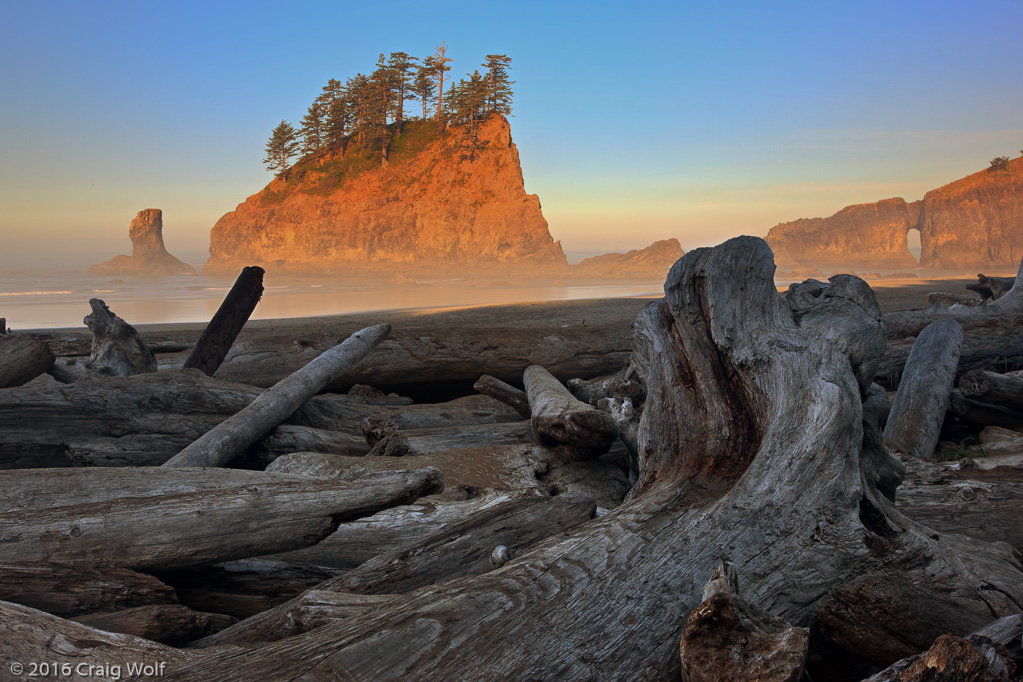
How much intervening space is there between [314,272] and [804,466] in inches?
3001

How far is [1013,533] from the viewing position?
8.29ft

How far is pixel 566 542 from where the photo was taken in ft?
5.77

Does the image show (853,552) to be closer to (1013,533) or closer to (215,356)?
(1013,533)

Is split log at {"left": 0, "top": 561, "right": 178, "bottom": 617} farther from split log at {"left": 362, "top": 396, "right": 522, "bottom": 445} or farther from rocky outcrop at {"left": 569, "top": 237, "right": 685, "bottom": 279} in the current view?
rocky outcrop at {"left": 569, "top": 237, "right": 685, "bottom": 279}

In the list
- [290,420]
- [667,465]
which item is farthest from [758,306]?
[290,420]

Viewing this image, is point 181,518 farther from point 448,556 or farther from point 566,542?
point 566,542

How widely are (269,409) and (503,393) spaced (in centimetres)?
160

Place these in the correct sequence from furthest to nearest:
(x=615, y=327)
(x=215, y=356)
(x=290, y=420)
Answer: (x=615, y=327) < (x=215, y=356) < (x=290, y=420)

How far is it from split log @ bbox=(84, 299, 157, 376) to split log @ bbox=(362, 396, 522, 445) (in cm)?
179

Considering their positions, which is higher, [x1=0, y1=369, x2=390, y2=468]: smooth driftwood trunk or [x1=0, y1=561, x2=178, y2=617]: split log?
[x1=0, y1=369, x2=390, y2=468]: smooth driftwood trunk

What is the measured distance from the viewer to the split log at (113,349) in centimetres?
446

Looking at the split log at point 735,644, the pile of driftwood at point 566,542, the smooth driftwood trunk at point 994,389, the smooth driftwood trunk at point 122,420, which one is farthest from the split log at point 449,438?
the smooth driftwood trunk at point 994,389

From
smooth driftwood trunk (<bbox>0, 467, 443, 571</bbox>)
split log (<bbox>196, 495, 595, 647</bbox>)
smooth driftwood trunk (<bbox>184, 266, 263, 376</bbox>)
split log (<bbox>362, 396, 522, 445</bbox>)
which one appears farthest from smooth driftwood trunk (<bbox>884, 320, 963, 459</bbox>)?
smooth driftwood trunk (<bbox>184, 266, 263, 376</bbox>)

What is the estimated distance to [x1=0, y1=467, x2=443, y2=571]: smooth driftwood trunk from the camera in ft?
6.49
